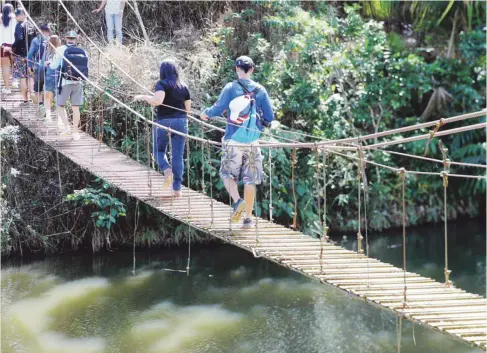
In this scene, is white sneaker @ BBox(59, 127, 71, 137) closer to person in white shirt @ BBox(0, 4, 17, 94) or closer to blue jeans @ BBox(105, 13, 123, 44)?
person in white shirt @ BBox(0, 4, 17, 94)

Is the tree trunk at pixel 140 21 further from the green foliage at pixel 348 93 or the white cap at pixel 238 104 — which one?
the white cap at pixel 238 104

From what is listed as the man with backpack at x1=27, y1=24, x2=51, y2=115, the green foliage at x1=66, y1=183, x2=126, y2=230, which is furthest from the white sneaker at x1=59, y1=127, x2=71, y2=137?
the green foliage at x1=66, y1=183, x2=126, y2=230

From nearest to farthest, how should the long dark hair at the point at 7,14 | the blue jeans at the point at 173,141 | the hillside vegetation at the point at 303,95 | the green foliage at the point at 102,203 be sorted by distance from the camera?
the blue jeans at the point at 173,141, the long dark hair at the point at 7,14, the green foliage at the point at 102,203, the hillside vegetation at the point at 303,95

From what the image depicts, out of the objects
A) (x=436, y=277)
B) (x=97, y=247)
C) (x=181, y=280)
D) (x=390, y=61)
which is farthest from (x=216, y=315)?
(x=390, y=61)

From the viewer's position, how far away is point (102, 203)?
667cm

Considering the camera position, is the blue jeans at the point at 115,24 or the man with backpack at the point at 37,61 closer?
the man with backpack at the point at 37,61

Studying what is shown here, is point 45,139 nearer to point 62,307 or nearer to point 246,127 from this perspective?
point 62,307

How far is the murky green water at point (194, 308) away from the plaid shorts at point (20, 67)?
159 cm

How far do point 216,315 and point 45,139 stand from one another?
174 centimetres

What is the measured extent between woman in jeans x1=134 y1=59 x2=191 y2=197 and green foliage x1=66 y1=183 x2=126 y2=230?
7.36 feet

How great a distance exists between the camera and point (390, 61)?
26.2ft

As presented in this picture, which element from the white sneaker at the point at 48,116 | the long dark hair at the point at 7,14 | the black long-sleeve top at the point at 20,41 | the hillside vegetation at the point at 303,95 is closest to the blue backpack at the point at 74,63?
the white sneaker at the point at 48,116

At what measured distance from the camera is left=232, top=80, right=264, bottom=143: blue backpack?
12.3ft

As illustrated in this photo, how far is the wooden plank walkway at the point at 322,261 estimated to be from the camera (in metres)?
2.97
